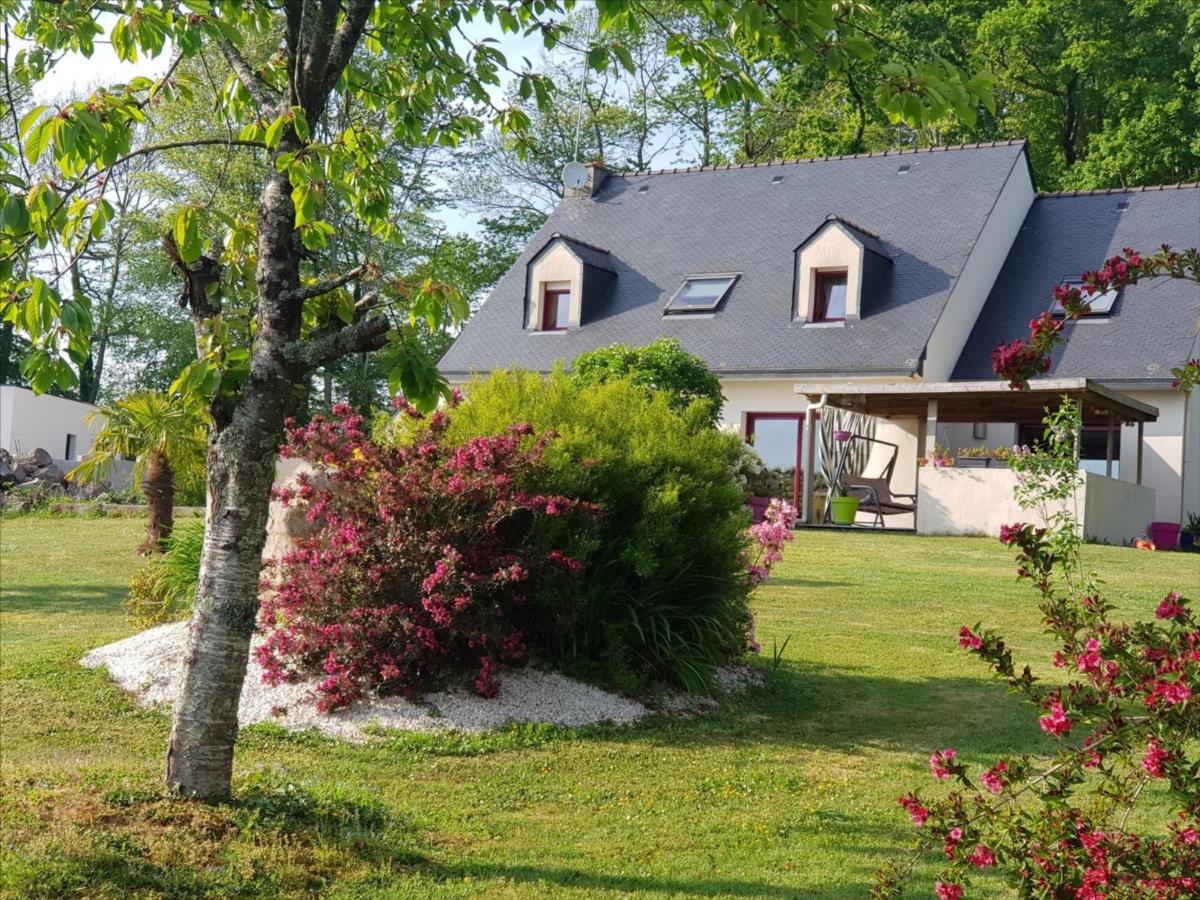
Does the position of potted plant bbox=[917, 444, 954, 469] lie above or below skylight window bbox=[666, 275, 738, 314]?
below

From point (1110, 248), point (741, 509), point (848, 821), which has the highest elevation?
point (1110, 248)

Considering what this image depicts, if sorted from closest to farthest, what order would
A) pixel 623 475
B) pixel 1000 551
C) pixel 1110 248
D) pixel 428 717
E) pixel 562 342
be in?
pixel 428 717, pixel 623 475, pixel 1000 551, pixel 1110 248, pixel 562 342

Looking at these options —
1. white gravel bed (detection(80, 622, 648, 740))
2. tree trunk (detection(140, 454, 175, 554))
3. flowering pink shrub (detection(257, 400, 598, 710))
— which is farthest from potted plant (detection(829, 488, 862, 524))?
flowering pink shrub (detection(257, 400, 598, 710))

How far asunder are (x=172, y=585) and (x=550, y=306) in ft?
60.4

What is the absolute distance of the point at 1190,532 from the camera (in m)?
21.9

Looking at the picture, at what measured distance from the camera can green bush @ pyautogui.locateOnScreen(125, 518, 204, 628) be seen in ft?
Result: 31.9

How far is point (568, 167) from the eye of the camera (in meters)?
29.8

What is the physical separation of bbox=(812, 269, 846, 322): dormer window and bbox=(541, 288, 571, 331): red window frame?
18.6ft

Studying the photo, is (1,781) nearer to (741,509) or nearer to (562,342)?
(741,509)

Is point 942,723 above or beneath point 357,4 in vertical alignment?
beneath

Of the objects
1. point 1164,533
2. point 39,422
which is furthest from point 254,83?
point 39,422

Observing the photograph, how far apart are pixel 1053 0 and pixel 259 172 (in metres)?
21.6

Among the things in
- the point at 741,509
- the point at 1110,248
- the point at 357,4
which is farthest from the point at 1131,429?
the point at 357,4

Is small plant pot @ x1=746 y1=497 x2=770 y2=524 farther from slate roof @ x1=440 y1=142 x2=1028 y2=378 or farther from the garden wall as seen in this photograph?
slate roof @ x1=440 y1=142 x2=1028 y2=378
